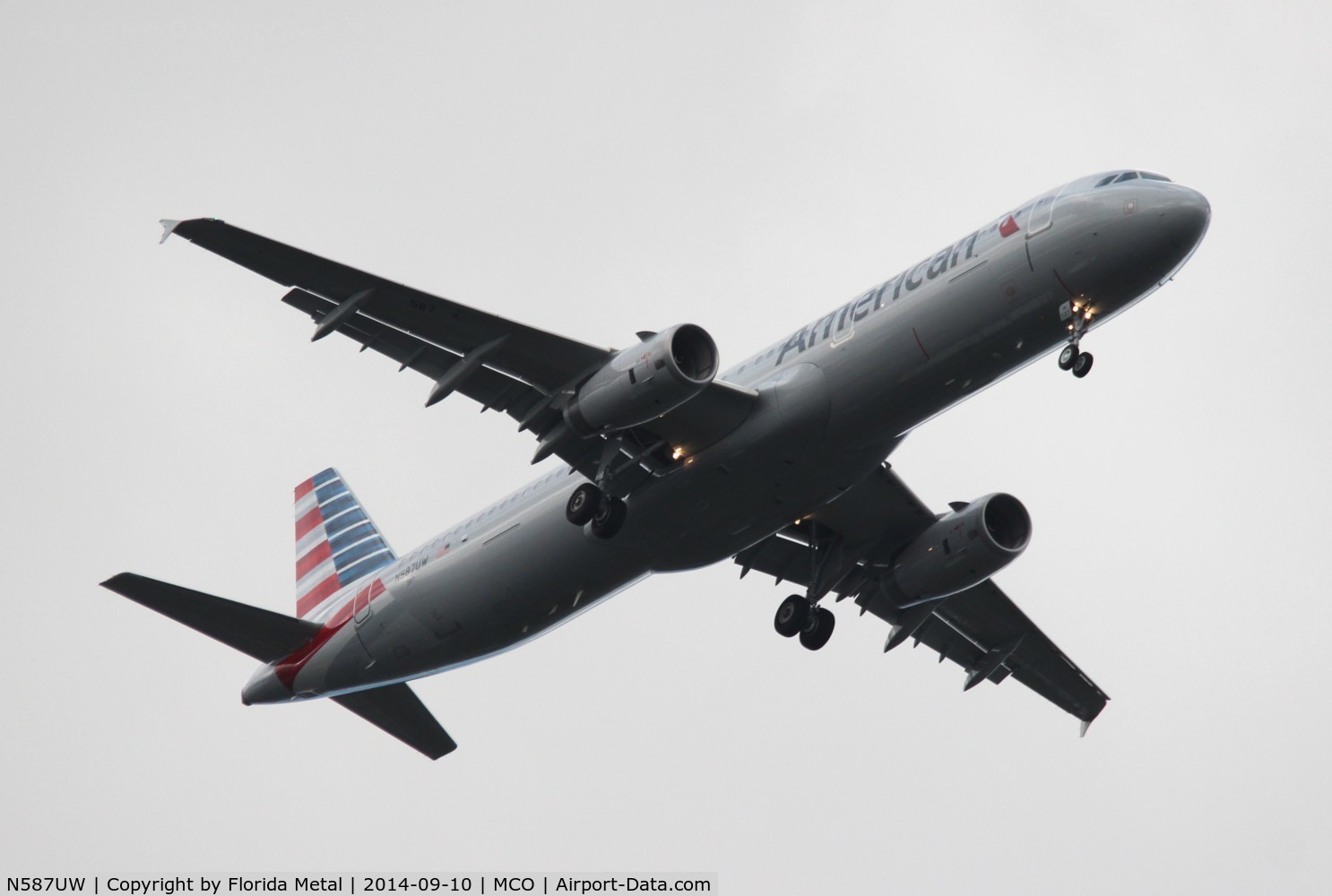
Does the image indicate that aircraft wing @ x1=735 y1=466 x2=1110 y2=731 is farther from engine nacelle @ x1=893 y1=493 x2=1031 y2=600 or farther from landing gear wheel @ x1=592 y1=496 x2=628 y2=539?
Answer: landing gear wheel @ x1=592 y1=496 x2=628 y2=539

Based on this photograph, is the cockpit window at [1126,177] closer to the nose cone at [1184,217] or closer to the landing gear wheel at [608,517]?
the nose cone at [1184,217]

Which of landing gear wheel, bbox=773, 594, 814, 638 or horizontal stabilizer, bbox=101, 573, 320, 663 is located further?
landing gear wheel, bbox=773, 594, 814, 638

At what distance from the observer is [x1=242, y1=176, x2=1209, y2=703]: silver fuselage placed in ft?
89.6

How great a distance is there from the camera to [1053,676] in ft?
127

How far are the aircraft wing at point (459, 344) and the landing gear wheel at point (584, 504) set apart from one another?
618mm

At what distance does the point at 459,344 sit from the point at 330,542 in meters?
12.6

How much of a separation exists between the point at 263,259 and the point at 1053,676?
2146 centimetres

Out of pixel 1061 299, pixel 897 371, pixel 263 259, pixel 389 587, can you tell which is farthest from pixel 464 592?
pixel 1061 299

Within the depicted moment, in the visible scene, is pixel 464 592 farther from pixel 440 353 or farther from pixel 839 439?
pixel 839 439

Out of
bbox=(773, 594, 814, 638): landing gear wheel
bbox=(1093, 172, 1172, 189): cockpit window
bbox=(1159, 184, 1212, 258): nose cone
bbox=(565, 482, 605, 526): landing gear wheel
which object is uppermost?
bbox=(1093, 172, 1172, 189): cockpit window

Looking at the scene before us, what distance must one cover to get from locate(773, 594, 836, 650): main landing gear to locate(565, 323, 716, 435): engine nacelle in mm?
7988

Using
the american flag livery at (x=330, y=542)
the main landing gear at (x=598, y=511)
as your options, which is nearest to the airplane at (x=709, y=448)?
the main landing gear at (x=598, y=511)

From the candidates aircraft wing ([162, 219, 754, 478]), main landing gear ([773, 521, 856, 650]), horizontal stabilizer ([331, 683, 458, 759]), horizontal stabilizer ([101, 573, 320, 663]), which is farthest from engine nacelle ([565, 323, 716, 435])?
horizontal stabilizer ([331, 683, 458, 759])

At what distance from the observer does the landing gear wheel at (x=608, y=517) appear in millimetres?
30406
